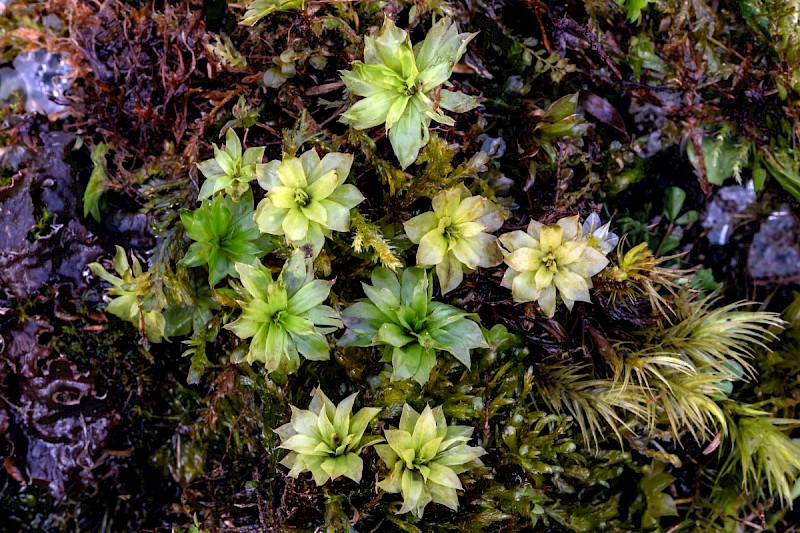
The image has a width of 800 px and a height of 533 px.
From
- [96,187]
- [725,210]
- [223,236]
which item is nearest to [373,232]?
[223,236]

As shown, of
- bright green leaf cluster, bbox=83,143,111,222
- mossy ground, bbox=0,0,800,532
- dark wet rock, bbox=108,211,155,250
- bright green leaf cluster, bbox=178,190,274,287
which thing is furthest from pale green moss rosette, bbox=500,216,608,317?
bright green leaf cluster, bbox=83,143,111,222

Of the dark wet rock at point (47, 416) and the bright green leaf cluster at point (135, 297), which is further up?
the bright green leaf cluster at point (135, 297)

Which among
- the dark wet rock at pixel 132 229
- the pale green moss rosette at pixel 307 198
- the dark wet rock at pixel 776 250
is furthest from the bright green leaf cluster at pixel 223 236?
the dark wet rock at pixel 776 250

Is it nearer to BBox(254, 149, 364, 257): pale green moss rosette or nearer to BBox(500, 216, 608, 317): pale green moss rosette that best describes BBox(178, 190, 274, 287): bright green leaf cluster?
BBox(254, 149, 364, 257): pale green moss rosette

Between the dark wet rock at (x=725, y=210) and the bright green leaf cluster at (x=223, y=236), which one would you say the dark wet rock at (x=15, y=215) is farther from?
the dark wet rock at (x=725, y=210)

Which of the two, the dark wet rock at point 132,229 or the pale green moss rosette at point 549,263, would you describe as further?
the dark wet rock at point 132,229
